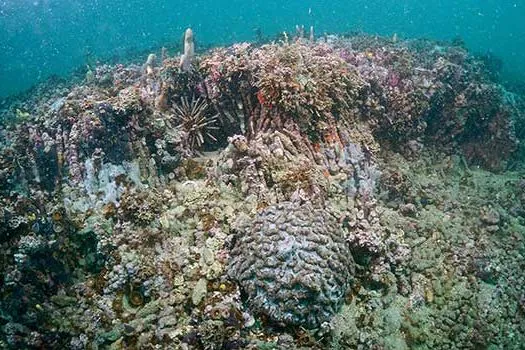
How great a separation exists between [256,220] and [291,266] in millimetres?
1036

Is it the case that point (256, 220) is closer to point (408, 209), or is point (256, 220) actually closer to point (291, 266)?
point (291, 266)

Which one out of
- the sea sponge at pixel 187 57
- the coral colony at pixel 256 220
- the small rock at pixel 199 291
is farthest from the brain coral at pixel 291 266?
the sea sponge at pixel 187 57

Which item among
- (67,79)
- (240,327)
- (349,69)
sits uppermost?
(67,79)

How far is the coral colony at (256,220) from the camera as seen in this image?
5695 mm

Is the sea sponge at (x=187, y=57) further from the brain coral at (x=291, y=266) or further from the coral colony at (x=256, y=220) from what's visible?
the brain coral at (x=291, y=266)

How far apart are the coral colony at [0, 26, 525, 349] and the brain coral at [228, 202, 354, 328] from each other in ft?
0.08

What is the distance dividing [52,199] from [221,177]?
3.47 m

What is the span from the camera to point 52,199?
7969 mm

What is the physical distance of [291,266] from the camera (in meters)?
5.85

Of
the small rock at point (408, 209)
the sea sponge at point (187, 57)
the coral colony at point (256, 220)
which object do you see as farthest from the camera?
the sea sponge at point (187, 57)

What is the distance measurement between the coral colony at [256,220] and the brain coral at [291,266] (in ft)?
0.08

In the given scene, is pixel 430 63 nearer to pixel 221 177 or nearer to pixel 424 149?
pixel 424 149

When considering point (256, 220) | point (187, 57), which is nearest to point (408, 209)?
point (256, 220)

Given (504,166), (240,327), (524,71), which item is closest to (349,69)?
(504,166)
